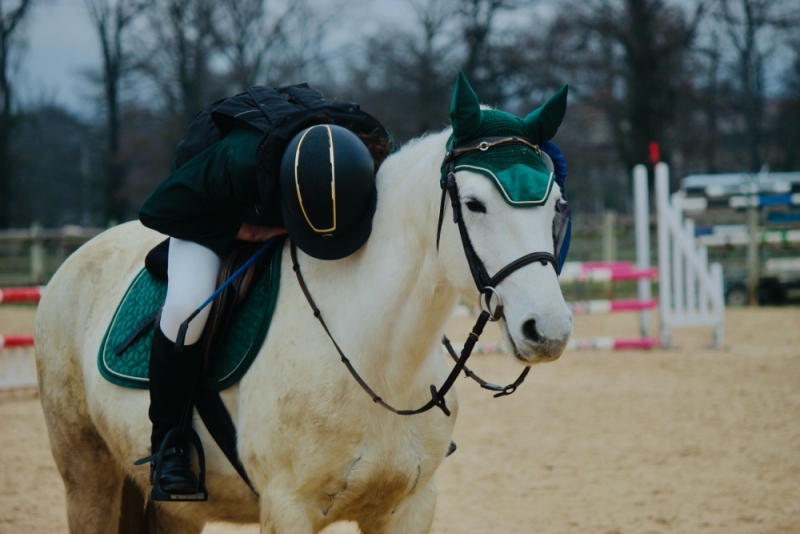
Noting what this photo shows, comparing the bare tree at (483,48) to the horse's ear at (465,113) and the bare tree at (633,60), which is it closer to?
the bare tree at (633,60)

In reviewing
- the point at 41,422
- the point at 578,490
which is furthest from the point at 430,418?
the point at 41,422

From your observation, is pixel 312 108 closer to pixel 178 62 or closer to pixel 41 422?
pixel 41 422

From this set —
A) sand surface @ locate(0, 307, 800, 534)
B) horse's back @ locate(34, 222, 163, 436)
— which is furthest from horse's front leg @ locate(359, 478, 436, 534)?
sand surface @ locate(0, 307, 800, 534)

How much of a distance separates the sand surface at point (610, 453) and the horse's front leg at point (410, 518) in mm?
2015

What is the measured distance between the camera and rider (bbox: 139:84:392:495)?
2.47m

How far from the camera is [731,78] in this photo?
27.8 meters

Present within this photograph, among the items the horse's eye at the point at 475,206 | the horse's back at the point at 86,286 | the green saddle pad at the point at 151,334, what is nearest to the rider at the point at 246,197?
the green saddle pad at the point at 151,334

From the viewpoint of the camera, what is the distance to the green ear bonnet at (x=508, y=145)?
7.16 ft

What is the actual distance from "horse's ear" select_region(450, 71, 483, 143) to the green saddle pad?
846 mm

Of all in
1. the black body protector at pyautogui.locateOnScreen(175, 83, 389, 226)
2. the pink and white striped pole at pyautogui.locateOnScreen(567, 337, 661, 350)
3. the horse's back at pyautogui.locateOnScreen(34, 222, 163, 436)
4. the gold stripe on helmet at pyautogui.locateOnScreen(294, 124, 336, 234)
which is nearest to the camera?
the gold stripe on helmet at pyautogui.locateOnScreen(294, 124, 336, 234)

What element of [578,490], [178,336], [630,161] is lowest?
[578,490]

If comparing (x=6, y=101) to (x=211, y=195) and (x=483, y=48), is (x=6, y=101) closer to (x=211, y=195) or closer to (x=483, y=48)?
(x=483, y=48)

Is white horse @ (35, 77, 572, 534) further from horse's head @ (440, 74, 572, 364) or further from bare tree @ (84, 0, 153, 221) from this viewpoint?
bare tree @ (84, 0, 153, 221)

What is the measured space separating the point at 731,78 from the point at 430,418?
28.3 m
